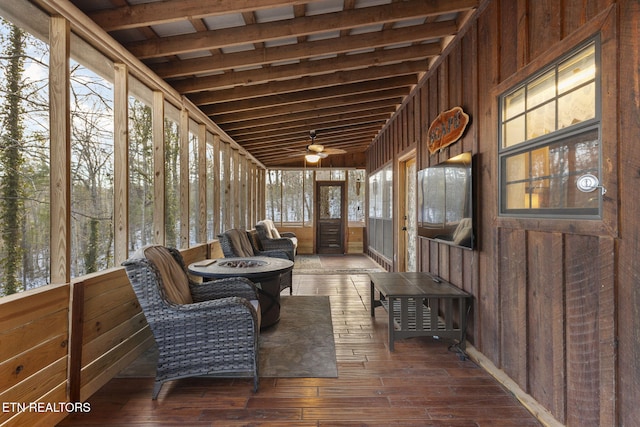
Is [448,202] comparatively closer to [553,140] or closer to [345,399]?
[553,140]

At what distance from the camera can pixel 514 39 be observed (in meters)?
2.14

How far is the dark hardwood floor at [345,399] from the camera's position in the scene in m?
1.87

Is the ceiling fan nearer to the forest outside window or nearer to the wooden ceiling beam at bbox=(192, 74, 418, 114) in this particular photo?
the wooden ceiling beam at bbox=(192, 74, 418, 114)

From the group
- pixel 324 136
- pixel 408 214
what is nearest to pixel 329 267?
pixel 408 214

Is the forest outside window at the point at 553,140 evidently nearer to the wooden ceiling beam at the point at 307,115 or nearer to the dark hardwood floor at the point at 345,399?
the dark hardwood floor at the point at 345,399

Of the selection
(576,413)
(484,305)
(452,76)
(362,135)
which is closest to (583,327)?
(576,413)

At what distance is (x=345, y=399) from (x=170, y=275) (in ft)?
4.92

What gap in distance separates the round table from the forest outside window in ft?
6.38

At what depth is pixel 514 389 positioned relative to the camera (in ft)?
6.89

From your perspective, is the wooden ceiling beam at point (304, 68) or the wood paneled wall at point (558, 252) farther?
the wooden ceiling beam at point (304, 68)

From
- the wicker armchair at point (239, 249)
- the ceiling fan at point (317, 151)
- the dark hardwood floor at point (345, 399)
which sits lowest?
the dark hardwood floor at point (345, 399)

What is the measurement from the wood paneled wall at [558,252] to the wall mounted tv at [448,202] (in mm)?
85

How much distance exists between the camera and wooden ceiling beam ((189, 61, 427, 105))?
12.3 feet

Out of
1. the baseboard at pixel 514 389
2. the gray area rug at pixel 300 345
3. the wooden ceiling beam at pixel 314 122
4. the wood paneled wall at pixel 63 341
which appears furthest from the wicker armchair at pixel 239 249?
the baseboard at pixel 514 389
